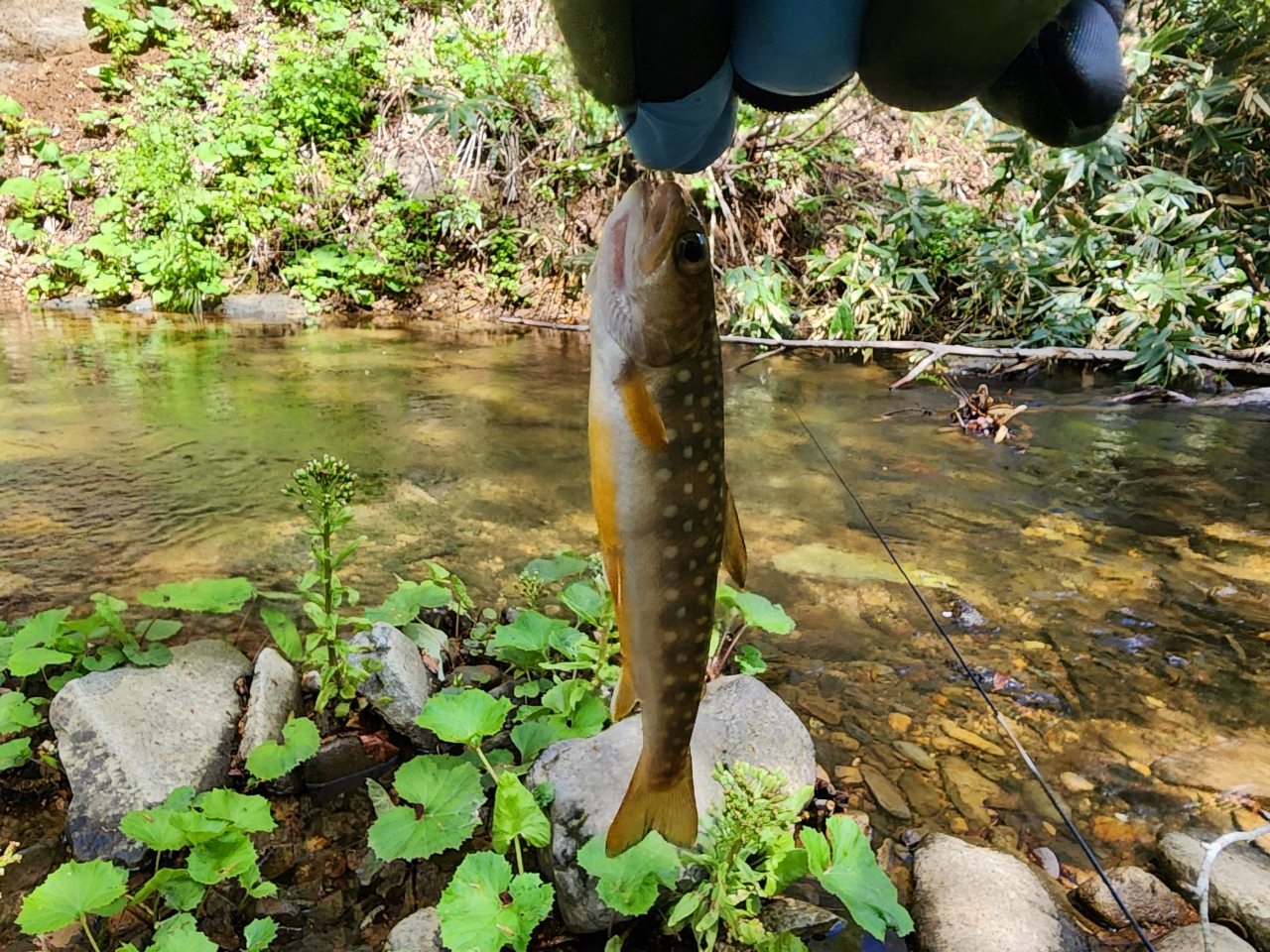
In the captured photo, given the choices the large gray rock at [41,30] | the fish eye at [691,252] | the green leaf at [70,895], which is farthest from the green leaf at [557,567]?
the large gray rock at [41,30]

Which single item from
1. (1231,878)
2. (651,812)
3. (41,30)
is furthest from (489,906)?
(41,30)

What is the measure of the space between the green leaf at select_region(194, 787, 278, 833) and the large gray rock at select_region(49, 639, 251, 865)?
26 centimetres

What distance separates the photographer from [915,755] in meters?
2.61

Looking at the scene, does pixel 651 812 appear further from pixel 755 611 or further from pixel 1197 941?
pixel 1197 941

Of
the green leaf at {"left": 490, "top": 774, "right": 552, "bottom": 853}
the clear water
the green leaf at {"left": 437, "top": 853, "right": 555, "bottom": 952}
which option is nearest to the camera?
the green leaf at {"left": 437, "top": 853, "right": 555, "bottom": 952}

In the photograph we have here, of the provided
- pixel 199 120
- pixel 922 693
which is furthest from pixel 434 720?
pixel 199 120

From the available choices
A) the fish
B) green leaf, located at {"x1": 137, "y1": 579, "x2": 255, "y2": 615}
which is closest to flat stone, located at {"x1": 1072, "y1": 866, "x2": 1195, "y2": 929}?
the fish

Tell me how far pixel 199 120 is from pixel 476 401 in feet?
29.4

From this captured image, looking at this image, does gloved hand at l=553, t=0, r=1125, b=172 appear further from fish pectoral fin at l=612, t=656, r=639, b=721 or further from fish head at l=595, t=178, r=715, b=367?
fish pectoral fin at l=612, t=656, r=639, b=721

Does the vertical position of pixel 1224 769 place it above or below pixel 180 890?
below

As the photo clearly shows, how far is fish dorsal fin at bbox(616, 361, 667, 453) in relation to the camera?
125 centimetres

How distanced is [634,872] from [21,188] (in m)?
13.7

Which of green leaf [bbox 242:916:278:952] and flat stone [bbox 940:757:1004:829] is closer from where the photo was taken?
green leaf [bbox 242:916:278:952]

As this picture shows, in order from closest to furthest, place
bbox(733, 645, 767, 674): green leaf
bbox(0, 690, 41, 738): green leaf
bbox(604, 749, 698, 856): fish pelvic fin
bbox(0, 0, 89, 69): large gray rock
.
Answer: bbox(604, 749, 698, 856): fish pelvic fin
bbox(0, 690, 41, 738): green leaf
bbox(733, 645, 767, 674): green leaf
bbox(0, 0, 89, 69): large gray rock
